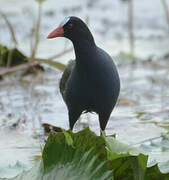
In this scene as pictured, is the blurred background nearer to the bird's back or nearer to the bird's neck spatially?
the bird's back

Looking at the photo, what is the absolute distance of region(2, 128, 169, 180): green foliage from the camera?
2104mm

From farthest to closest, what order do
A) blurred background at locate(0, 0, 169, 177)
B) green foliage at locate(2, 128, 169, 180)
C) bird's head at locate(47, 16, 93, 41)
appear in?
blurred background at locate(0, 0, 169, 177) < bird's head at locate(47, 16, 93, 41) < green foliage at locate(2, 128, 169, 180)

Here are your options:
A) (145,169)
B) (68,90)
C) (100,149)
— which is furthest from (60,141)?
(68,90)

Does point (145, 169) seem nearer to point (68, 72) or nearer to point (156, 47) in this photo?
point (68, 72)

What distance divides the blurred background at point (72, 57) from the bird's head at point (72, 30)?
64 centimetres

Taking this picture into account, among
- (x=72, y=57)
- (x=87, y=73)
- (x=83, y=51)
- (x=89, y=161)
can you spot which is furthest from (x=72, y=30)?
(x=72, y=57)

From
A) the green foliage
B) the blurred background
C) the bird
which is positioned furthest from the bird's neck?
the green foliage

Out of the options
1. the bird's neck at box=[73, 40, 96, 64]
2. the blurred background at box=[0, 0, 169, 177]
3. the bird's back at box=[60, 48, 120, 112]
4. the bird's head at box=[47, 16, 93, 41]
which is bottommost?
the blurred background at box=[0, 0, 169, 177]

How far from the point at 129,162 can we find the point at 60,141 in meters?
0.27

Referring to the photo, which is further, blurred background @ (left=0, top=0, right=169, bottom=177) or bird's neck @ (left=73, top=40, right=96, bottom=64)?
blurred background @ (left=0, top=0, right=169, bottom=177)

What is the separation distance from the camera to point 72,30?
303 cm

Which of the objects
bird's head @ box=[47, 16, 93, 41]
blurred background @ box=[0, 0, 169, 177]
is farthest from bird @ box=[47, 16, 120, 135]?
blurred background @ box=[0, 0, 169, 177]

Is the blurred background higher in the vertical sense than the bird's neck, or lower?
lower

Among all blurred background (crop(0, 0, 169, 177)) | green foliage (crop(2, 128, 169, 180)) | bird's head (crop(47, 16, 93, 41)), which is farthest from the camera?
blurred background (crop(0, 0, 169, 177))
